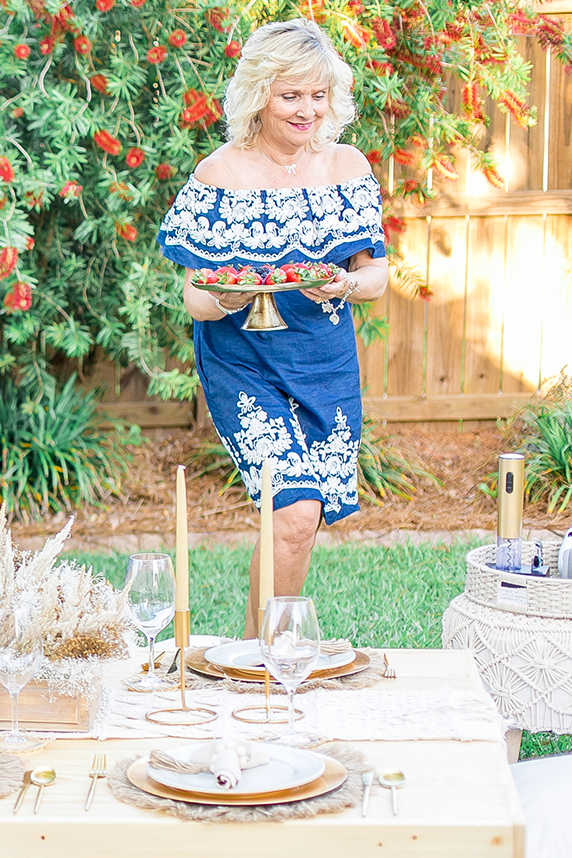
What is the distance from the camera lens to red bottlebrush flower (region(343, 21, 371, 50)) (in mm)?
4992

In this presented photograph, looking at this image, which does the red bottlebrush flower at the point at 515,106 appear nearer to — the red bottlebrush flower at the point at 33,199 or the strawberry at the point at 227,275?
the red bottlebrush flower at the point at 33,199

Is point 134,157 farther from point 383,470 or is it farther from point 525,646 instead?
point 525,646

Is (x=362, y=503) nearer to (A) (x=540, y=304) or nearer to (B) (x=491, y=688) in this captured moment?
(A) (x=540, y=304)

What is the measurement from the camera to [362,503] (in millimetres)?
5680

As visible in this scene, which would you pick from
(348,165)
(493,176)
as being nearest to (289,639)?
(348,165)

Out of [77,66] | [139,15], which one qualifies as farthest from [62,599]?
[139,15]

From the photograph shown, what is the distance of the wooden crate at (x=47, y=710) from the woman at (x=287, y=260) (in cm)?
116

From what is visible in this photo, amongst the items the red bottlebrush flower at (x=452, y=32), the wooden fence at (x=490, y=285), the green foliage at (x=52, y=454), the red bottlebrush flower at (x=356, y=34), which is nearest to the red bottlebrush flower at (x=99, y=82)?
the red bottlebrush flower at (x=356, y=34)

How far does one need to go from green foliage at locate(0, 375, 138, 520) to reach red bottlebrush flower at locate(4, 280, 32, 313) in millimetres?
760

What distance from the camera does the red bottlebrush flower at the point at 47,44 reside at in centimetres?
479

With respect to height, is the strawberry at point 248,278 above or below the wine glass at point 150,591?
above

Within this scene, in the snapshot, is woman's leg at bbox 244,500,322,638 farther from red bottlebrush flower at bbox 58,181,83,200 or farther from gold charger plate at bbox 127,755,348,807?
red bottlebrush flower at bbox 58,181,83,200

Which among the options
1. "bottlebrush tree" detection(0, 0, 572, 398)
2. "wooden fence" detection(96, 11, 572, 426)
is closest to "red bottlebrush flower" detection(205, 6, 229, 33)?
"bottlebrush tree" detection(0, 0, 572, 398)

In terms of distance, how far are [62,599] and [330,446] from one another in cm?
140
